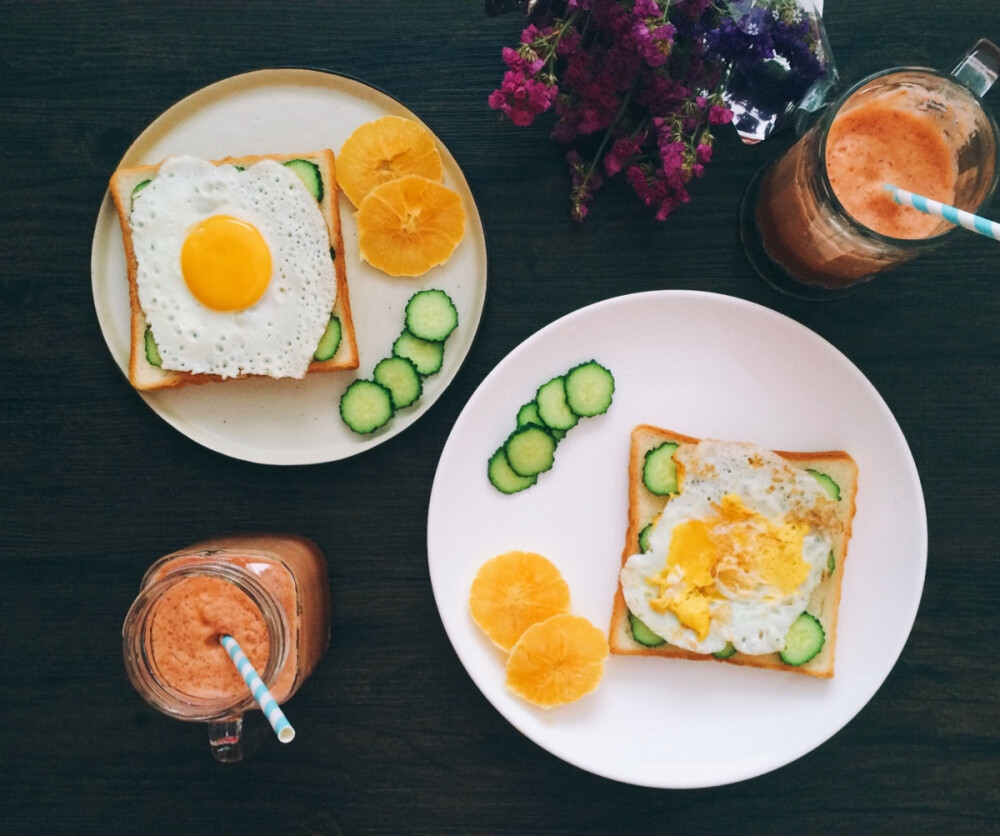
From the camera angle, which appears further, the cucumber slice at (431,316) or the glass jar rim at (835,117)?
the cucumber slice at (431,316)

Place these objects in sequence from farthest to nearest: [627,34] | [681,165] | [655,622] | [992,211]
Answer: [992,211] → [655,622] → [681,165] → [627,34]

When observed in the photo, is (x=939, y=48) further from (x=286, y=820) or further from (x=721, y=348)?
(x=286, y=820)

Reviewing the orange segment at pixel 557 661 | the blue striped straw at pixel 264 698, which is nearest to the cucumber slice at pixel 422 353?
the orange segment at pixel 557 661

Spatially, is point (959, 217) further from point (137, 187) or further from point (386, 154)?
point (137, 187)

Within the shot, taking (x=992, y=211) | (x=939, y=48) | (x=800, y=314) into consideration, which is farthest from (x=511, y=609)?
(x=939, y=48)

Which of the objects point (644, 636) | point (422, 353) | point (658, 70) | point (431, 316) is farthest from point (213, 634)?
point (658, 70)

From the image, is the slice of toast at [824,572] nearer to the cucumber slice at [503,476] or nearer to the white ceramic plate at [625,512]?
the white ceramic plate at [625,512]
